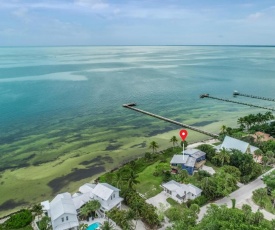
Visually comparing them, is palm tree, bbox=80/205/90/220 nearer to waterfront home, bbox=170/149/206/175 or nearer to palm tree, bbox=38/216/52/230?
palm tree, bbox=38/216/52/230

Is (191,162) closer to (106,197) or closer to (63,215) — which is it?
(106,197)

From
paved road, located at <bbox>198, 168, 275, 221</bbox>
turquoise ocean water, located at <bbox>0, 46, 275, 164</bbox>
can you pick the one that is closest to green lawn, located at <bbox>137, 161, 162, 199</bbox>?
paved road, located at <bbox>198, 168, 275, 221</bbox>

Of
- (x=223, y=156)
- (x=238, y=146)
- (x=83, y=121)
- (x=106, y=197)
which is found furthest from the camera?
(x=83, y=121)

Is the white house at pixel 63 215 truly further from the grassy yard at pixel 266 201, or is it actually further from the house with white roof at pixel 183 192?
the grassy yard at pixel 266 201

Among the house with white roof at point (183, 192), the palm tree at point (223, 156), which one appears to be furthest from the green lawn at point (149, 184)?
the palm tree at point (223, 156)

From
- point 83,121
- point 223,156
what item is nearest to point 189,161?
point 223,156

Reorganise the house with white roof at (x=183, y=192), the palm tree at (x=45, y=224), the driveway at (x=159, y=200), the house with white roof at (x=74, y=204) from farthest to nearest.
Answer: the house with white roof at (x=183, y=192) < the driveway at (x=159, y=200) < the house with white roof at (x=74, y=204) < the palm tree at (x=45, y=224)

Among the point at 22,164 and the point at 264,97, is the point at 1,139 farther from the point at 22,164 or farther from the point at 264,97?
the point at 264,97
